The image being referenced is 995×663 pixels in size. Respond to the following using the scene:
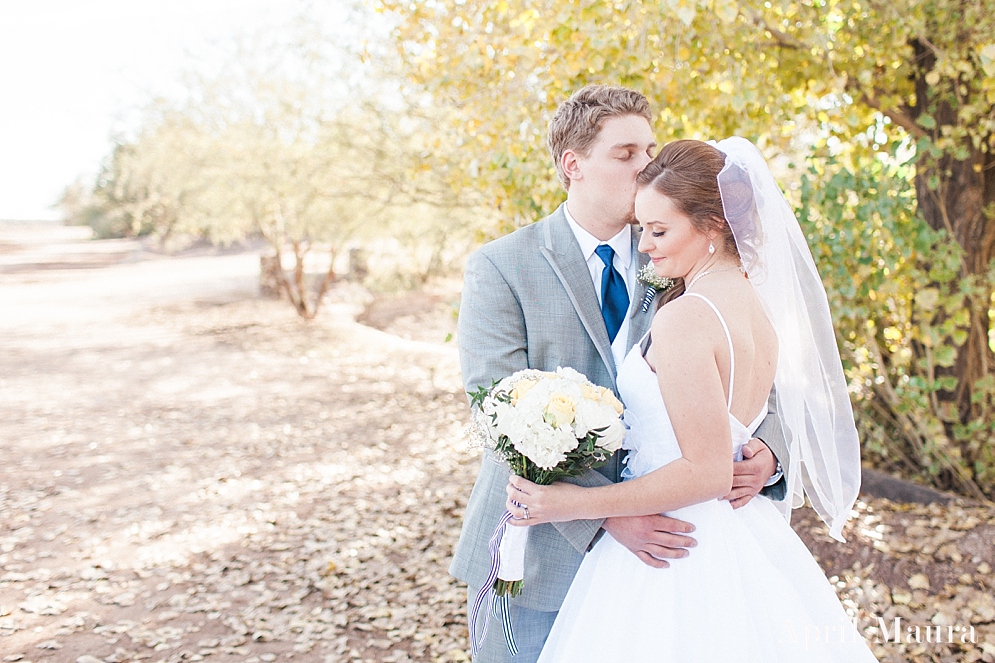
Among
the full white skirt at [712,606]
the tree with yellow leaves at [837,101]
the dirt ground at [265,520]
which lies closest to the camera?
the full white skirt at [712,606]

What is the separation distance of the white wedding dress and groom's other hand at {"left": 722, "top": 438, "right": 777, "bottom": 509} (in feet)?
0.09

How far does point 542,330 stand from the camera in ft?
7.20

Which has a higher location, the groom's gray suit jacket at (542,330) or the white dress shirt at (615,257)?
the white dress shirt at (615,257)

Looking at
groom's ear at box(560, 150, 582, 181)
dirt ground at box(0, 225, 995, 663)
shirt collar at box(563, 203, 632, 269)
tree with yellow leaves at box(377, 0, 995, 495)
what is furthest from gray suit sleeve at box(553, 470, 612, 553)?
tree with yellow leaves at box(377, 0, 995, 495)

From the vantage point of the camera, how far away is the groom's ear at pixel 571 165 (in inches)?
91.3

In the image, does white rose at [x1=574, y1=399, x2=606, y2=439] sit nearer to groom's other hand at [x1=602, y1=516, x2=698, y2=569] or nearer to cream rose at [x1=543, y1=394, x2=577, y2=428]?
cream rose at [x1=543, y1=394, x2=577, y2=428]

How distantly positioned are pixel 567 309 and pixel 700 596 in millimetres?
835

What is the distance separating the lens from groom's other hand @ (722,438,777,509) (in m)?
2.04

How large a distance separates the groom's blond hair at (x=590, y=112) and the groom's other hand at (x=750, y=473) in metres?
0.97

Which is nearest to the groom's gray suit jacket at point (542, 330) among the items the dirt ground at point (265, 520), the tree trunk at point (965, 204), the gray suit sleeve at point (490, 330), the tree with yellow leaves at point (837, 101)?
the gray suit sleeve at point (490, 330)

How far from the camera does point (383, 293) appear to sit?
16156mm

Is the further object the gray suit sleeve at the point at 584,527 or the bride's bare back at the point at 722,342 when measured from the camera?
the gray suit sleeve at the point at 584,527

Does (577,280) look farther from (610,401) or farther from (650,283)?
(610,401)

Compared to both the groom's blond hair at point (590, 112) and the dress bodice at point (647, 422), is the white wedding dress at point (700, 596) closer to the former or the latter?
the dress bodice at point (647, 422)
